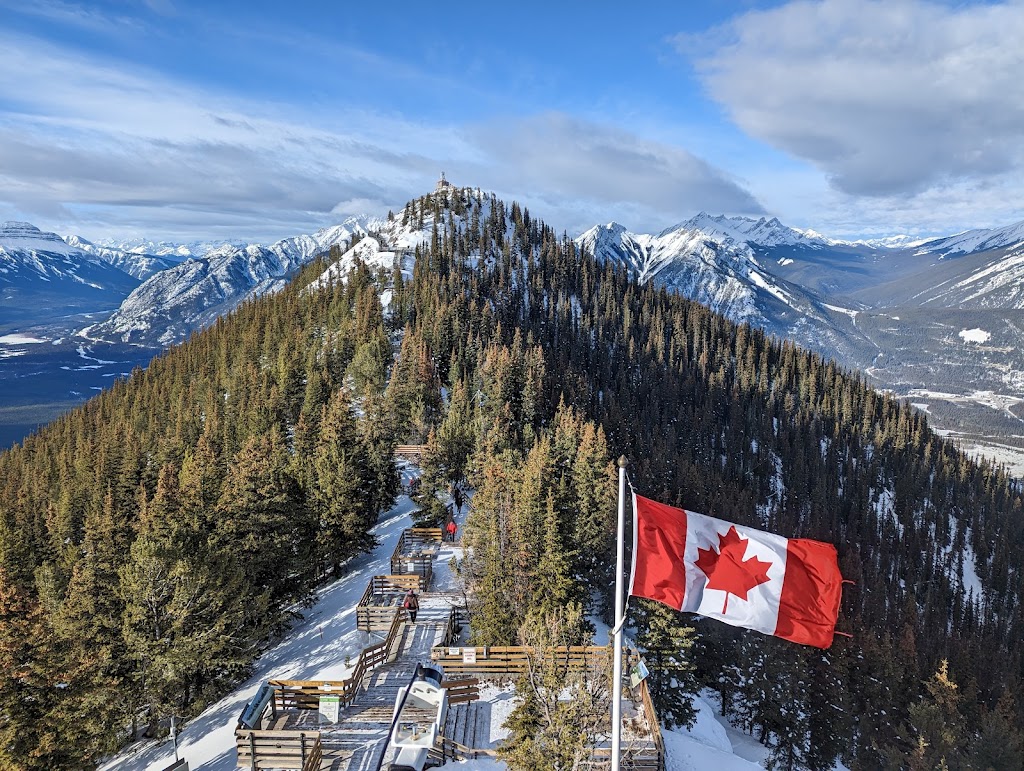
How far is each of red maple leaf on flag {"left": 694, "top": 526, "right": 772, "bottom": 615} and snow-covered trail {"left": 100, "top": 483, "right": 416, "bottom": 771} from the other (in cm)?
2040

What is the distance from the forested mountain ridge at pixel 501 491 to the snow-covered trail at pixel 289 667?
1501 mm

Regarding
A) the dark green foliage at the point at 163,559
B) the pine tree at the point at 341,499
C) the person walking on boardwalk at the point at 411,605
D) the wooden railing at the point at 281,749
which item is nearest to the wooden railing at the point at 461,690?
the wooden railing at the point at 281,749

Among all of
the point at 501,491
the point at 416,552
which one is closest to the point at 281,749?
the point at 501,491

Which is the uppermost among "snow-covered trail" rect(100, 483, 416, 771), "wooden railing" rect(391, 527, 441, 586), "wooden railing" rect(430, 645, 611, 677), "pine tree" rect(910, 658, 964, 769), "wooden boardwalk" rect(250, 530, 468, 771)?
"wooden railing" rect(430, 645, 611, 677)

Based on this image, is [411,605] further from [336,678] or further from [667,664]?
[667,664]

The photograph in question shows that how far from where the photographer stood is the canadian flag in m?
11.6

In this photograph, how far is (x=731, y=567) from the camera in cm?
1193

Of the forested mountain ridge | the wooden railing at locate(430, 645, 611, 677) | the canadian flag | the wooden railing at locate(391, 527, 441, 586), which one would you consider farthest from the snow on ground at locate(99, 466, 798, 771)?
the canadian flag

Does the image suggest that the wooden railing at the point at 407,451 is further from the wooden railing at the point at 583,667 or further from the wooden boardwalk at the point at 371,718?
the wooden railing at the point at 583,667

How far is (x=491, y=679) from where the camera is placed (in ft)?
78.3

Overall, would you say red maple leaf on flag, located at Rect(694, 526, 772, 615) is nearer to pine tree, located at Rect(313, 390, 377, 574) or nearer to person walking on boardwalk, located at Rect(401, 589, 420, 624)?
person walking on boardwalk, located at Rect(401, 589, 420, 624)

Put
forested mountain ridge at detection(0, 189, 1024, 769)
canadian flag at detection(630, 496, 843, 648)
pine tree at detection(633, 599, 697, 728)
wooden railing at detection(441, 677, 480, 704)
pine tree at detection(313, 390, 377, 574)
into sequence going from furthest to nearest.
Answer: pine tree at detection(313, 390, 377, 574)
pine tree at detection(633, 599, 697, 728)
forested mountain ridge at detection(0, 189, 1024, 769)
wooden railing at detection(441, 677, 480, 704)
canadian flag at detection(630, 496, 843, 648)

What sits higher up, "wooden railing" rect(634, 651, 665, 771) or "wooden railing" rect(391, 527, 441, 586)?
"wooden railing" rect(634, 651, 665, 771)

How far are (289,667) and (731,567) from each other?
26.7 meters
